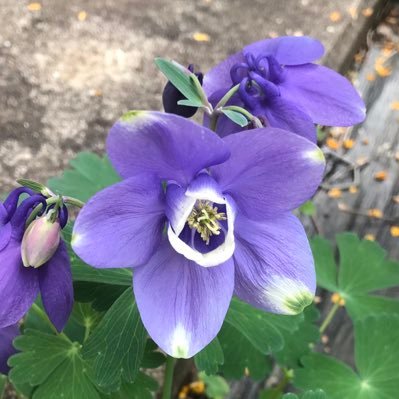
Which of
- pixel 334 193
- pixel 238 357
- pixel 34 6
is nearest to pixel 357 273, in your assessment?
pixel 238 357

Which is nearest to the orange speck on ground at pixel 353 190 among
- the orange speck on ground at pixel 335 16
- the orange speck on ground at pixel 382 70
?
the orange speck on ground at pixel 382 70

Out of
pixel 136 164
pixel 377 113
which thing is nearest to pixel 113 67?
pixel 377 113

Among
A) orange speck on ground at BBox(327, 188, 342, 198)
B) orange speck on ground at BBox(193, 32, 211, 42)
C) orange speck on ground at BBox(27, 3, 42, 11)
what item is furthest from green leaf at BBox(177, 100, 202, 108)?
orange speck on ground at BBox(27, 3, 42, 11)

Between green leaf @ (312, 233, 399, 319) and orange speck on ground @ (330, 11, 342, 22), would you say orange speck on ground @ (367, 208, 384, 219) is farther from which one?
orange speck on ground @ (330, 11, 342, 22)

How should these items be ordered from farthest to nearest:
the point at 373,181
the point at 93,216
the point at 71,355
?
the point at 373,181, the point at 71,355, the point at 93,216

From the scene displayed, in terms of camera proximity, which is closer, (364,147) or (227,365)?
(227,365)

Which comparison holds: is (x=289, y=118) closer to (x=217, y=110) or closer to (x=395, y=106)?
(x=217, y=110)

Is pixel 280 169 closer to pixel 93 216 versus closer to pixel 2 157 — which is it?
pixel 93 216
